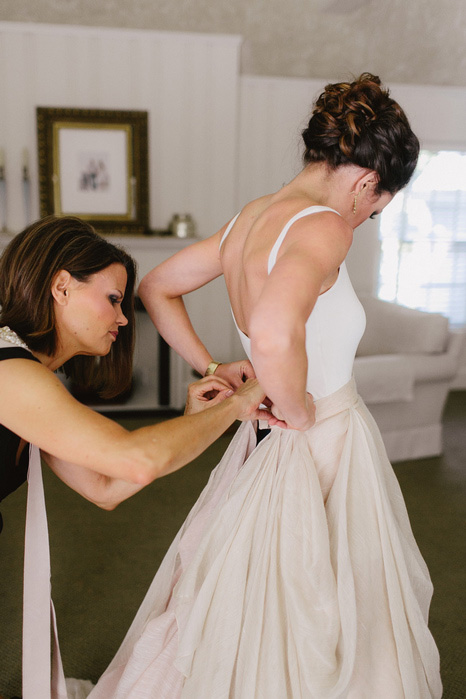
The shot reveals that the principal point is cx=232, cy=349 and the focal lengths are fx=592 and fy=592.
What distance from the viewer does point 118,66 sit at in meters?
4.20

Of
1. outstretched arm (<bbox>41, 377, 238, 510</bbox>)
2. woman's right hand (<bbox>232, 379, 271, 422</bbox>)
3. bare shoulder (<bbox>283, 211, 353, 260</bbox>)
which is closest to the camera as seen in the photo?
bare shoulder (<bbox>283, 211, 353, 260</bbox>)

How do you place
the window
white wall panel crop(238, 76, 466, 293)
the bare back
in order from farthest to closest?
the window → white wall panel crop(238, 76, 466, 293) → the bare back

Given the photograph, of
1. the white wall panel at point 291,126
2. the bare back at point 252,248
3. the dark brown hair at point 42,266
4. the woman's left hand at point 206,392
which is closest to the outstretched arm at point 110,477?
the woman's left hand at point 206,392

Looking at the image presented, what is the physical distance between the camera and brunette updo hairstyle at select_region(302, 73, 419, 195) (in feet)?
3.78

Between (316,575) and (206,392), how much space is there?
507mm

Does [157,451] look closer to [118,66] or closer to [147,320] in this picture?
[147,320]

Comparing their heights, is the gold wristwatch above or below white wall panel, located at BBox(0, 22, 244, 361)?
below

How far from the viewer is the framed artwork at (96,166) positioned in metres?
4.21

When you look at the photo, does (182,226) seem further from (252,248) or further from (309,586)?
(309,586)

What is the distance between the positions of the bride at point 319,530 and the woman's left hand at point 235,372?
0.16 m

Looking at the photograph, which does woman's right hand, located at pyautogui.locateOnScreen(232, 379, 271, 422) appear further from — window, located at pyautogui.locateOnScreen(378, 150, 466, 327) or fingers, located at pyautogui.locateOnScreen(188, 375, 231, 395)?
window, located at pyautogui.locateOnScreen(378, 150, 466, 327)

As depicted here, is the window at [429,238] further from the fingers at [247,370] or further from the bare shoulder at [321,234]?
the bare shoulder at [321,234]

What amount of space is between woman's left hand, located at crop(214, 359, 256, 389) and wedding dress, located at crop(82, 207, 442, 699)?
0.63ft

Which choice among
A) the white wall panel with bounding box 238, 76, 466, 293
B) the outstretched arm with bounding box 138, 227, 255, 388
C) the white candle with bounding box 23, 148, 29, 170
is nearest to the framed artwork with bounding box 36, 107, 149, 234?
the white candle with bounding box 23, 148, 29, 170
